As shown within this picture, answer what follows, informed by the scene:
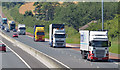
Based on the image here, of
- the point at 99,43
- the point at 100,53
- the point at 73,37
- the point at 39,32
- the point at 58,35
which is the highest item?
the point at 39,32

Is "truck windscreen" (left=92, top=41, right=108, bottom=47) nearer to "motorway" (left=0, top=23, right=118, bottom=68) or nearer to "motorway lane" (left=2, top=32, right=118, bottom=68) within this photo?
"motorway" (left=0, top=23, right=118, bottom=68)

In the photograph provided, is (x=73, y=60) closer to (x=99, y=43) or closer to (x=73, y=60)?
(x=73, y=60)

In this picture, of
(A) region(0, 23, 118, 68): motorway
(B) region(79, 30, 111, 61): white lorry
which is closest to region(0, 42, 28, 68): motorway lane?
(A) region(0, 23, 118, 68): motorway

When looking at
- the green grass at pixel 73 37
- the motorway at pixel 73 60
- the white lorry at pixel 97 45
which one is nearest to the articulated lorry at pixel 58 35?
the motorway at pixel 73 60

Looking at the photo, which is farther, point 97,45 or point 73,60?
point 73,60

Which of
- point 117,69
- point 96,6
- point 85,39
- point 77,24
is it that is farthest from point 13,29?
point 117,69

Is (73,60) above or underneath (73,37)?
underneath

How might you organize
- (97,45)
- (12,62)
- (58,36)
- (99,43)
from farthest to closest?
(58,36)
(12,62)
(99,43)
(97,45)

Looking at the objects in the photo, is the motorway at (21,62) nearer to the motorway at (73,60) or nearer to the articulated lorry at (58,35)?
the motorway at (73,60)

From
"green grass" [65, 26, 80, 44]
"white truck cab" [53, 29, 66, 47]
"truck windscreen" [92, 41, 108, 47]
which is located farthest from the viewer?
"green grass" [65, 26, 80, 44]

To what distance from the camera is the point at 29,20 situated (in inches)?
7180

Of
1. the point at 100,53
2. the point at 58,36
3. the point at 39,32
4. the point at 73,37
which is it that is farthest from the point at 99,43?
the point at 73,37

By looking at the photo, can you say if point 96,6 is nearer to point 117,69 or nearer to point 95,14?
point 95,14

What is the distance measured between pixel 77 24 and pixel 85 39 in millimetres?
113911
